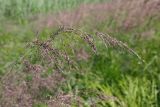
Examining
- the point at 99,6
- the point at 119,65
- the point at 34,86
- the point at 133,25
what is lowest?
the point at 34,86

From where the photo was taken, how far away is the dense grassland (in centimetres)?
218

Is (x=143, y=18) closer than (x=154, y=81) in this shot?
No

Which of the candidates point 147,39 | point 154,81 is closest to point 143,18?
point 147,39

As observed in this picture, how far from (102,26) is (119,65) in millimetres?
874

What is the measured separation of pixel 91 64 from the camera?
3.87 meters

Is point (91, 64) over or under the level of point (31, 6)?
under

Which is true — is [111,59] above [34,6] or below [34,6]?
below

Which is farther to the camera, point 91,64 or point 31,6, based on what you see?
point 31,6

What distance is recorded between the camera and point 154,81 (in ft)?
11.6

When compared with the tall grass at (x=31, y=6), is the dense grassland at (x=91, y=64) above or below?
below

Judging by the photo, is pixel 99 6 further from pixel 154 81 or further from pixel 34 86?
pixel 34 86

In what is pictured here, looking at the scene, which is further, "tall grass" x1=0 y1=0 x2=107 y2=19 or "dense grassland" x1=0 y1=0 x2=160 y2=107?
"tall grass" x1=0 y1=0 x2=107 y2=19

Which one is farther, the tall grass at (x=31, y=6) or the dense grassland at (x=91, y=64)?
the tall grass at (x=31, y=6)

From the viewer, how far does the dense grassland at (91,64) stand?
7.14ft
